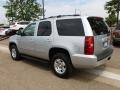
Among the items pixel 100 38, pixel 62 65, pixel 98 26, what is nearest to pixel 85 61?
pixel 100 38

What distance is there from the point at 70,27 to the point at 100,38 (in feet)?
3.06

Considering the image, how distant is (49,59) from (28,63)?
1799 mm

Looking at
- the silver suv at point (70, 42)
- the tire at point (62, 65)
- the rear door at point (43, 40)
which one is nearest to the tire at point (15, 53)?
the silver suv at point (70, 42)

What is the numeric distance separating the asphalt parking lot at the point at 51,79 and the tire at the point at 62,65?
18 centimetres

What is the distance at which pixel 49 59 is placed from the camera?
650cm

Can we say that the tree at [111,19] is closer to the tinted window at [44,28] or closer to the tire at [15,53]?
the tire at [15,53]

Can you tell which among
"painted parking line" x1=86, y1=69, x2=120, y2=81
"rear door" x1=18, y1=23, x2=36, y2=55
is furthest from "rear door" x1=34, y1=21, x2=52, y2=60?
"painted parking line" x1=86, y1=69, x2=120, y2=81

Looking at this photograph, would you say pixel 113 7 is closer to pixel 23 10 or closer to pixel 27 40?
pixel 23 10

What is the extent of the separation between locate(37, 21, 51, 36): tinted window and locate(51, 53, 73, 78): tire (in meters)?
0.88

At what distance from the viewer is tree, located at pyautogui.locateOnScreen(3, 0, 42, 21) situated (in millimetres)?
43969

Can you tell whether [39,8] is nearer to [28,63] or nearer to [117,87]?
[28,63]

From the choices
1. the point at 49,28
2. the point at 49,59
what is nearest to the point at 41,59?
the point at 49,59

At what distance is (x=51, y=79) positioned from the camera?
5926 mm

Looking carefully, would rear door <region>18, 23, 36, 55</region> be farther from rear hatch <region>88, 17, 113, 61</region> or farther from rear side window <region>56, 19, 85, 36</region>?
rear hatch <region>88, 17, 113, 61</region>
